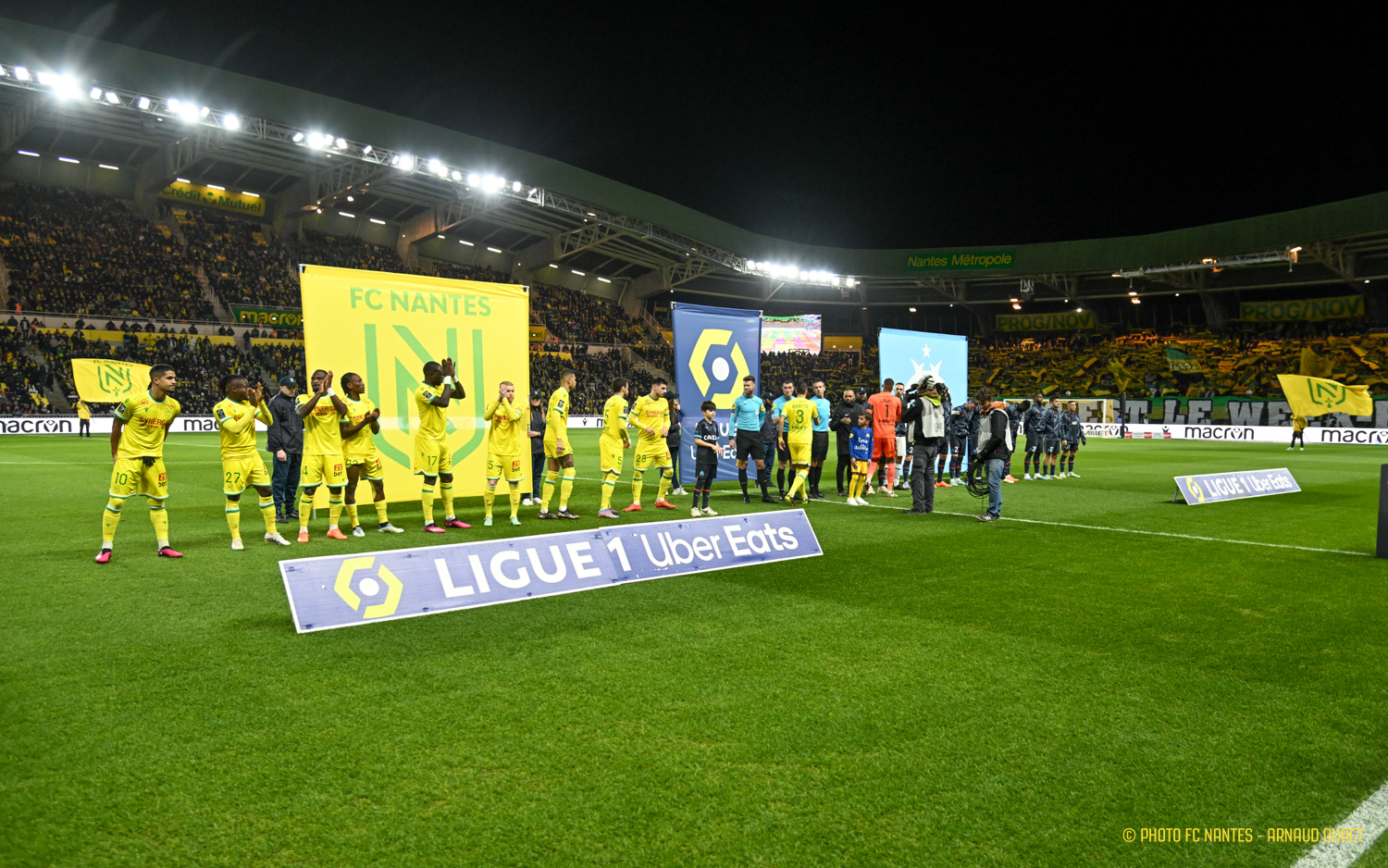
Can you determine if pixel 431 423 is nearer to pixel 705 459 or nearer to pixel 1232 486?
pixel 705 459

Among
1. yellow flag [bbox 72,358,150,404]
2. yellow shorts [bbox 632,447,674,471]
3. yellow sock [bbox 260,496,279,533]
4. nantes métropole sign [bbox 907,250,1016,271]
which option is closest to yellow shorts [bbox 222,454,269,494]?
yellow sock [bbox 260,496,279,533]

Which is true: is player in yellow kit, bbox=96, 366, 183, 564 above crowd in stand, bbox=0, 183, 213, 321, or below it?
below

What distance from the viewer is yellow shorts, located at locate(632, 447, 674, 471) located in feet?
38.0

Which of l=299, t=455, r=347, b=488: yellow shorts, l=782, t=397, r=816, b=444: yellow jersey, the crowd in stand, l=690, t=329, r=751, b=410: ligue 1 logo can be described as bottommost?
l=299, t=455, r=347, b=488: yellow shorts

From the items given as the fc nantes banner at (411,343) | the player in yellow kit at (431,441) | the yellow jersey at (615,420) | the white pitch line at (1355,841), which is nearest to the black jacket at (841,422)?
the yellow jersey at (615,420)

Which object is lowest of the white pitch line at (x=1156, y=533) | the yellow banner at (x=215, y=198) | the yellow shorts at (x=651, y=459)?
the white pitch line at (x=1156, y=533)

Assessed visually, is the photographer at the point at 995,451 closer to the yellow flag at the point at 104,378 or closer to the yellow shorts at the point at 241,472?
the yellow shorts at the point at 241,472

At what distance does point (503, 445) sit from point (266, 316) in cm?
3547

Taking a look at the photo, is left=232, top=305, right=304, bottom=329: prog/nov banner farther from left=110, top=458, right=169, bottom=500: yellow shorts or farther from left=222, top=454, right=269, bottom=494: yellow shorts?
left=110, top=458, right=169, bottom=500: yellow shorts

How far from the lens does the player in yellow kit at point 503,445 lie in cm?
1044

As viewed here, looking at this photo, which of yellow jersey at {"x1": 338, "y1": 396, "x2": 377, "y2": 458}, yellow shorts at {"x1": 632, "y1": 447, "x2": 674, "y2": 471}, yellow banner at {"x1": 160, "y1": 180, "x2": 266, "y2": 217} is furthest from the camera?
yellow banner at {"x1": 160, "y1": 180, "x2": 266, "y2": 217}

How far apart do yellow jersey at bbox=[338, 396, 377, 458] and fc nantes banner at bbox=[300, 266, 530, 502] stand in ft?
5.18

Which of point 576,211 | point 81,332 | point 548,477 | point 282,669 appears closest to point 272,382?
point 81,332

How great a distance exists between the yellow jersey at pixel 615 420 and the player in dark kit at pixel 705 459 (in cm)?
132
